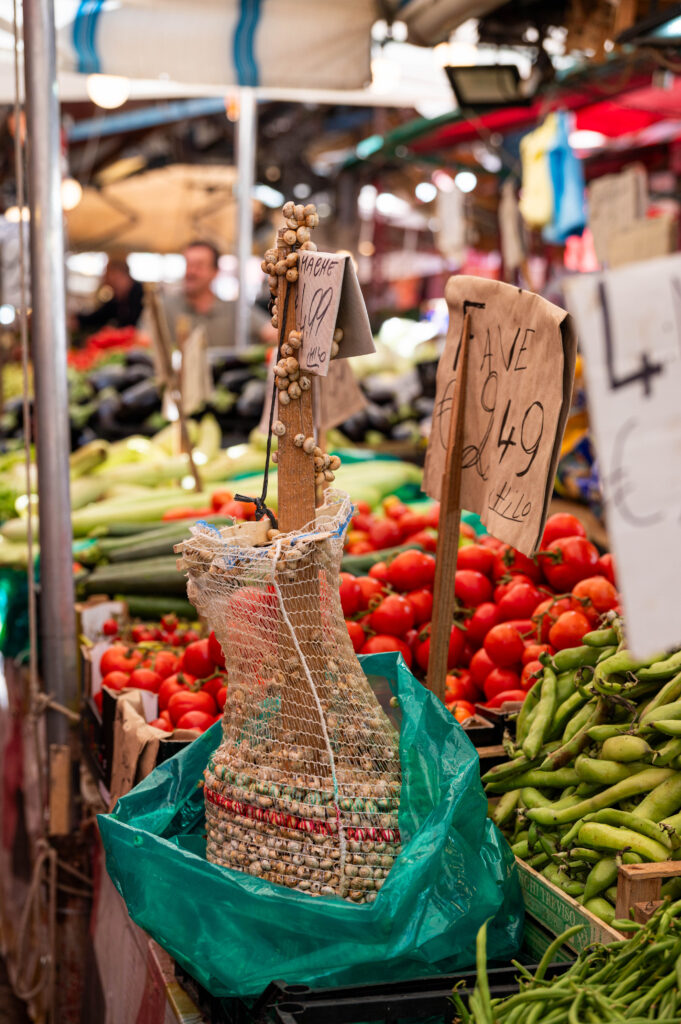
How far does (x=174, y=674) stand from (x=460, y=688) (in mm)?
859

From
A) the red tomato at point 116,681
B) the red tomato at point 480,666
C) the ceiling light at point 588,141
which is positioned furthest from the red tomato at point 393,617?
the ceiling light at point 588,141

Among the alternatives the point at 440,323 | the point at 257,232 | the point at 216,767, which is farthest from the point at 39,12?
the point at 257,232

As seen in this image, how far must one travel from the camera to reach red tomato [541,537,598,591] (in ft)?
9.62

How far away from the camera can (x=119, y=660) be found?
2980 millimetres

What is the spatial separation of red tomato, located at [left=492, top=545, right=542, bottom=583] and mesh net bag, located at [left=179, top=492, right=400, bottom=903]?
4.21 ft

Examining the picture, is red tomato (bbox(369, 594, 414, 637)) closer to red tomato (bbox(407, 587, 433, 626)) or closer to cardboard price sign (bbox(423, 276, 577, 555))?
red tomato (bbox(407, 587, 433, 626))

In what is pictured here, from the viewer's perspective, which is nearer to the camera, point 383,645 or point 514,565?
point 383,645

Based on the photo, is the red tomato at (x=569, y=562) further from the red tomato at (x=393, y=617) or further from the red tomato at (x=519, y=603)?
the red tomato at (x=393, y=617)

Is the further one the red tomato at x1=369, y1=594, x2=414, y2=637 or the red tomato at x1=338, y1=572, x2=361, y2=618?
the red tomato at x1=338, y1=572, x2=361, y2=618

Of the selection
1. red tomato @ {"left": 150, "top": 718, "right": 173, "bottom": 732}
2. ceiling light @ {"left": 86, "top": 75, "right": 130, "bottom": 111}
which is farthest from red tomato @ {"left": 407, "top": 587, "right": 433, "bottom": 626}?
ceiling light @ {"left": 86, "top": 75, "right": 130, "bottom": 111}

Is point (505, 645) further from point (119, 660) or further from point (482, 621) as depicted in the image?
point (119, 660)

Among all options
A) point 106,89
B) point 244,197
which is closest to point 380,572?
point 106,89

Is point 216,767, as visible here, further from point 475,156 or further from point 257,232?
point 257,232

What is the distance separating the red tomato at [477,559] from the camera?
3072 millimetres
